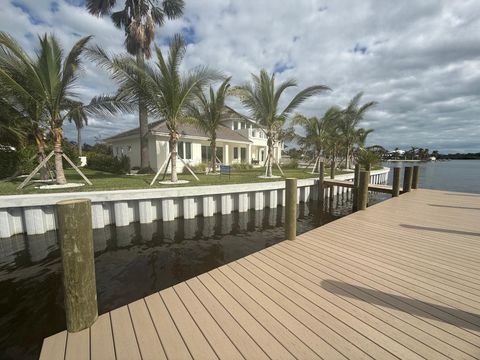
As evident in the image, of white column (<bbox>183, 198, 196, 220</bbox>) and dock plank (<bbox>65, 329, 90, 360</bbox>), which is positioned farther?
white column (<bbox>183, 198, 196, 220</bbox>)

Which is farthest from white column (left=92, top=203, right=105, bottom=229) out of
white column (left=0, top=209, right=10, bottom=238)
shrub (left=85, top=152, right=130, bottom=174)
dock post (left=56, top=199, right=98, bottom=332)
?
shrub (left=85, top=152, right=130, bottom=174)

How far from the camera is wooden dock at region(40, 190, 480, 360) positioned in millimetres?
2088

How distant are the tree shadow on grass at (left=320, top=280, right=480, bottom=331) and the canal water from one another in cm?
319

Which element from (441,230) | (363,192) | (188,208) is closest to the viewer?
(441,230)

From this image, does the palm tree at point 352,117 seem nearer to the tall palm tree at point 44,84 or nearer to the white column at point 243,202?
the white column at point 243,202

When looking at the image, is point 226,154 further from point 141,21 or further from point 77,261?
point 77,261

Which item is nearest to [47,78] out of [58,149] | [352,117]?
[58,149]

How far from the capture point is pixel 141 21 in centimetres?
1636

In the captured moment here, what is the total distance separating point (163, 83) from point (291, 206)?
804cm

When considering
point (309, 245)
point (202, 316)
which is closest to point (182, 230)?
point (309, 245)

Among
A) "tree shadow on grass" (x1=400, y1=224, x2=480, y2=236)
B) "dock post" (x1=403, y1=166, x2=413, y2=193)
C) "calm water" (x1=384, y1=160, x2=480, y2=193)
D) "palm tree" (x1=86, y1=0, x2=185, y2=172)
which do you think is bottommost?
"calm water" (x1=384, y1=160, x2=480, y2=193)

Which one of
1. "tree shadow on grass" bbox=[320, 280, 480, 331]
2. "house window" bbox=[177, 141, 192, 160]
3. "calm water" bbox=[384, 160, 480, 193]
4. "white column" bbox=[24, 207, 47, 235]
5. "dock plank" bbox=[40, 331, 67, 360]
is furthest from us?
"calm water" bbox=[384, 160, 480, 193]

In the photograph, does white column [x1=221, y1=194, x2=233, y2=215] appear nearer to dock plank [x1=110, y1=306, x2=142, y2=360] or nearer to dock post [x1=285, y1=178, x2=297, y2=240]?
dock post [x1=285, y1=178, x2=297, y2=240]

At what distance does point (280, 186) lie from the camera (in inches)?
413
